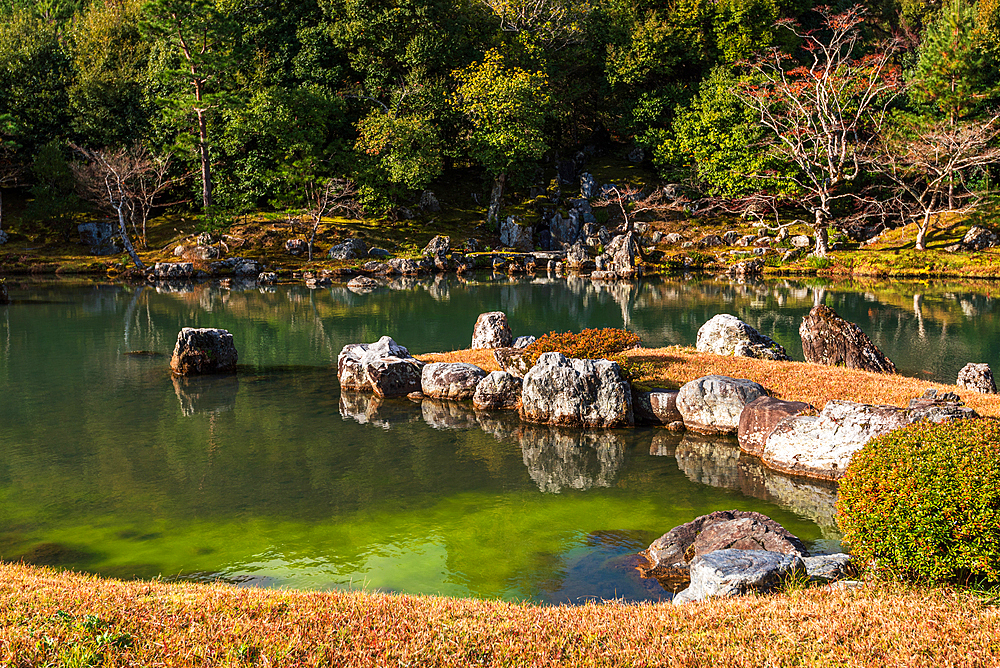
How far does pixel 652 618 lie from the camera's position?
20.4 ft

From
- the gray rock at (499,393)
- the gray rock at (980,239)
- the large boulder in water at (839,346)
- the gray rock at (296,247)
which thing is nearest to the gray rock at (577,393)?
the gray rock at (499,393)

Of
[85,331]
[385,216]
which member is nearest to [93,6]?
[385,216]

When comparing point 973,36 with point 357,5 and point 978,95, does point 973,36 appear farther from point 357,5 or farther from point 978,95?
point 357,5

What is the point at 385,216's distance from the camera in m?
60.7

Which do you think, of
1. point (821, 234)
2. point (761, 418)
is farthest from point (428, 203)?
point (761, 418)

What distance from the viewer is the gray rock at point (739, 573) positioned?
718 centimetres

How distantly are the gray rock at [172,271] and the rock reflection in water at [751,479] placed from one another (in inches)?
1683

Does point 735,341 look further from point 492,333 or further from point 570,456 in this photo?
point 570,456

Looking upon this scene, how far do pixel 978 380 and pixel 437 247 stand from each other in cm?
4293

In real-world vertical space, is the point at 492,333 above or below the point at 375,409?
above

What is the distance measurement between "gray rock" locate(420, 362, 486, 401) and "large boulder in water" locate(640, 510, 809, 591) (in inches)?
344

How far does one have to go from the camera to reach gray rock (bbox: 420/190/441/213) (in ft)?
208

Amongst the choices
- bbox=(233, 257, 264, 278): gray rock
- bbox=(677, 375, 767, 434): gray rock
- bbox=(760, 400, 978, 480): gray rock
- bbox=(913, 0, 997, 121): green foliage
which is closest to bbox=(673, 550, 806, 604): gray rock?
bbox=(760, 400, 978, 480): gray rock

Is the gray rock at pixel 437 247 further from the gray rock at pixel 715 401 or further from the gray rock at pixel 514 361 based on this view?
the gray rock at pixel 715 401
